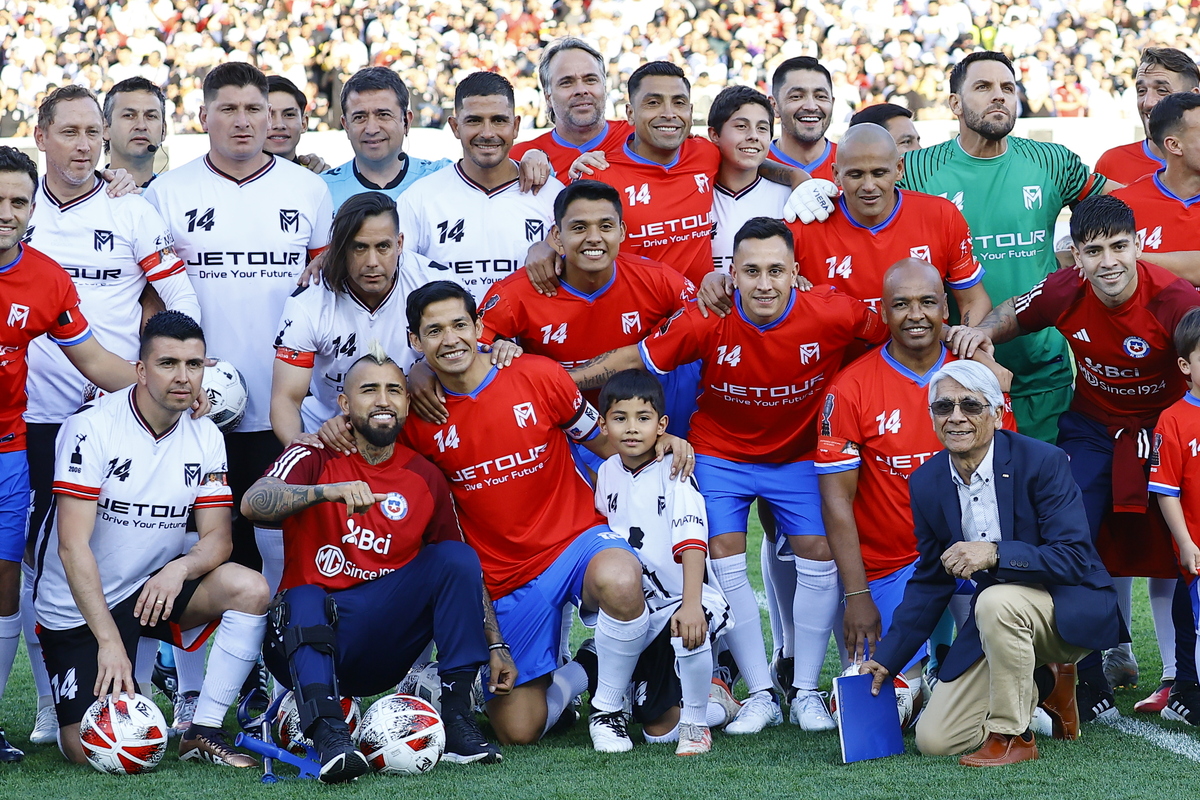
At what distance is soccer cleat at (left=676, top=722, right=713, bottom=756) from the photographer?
486 centimetres

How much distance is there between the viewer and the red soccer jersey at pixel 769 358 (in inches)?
217

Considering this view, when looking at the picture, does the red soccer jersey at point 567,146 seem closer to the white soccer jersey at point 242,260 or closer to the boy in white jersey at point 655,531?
the white soccer jersey at point 242,260

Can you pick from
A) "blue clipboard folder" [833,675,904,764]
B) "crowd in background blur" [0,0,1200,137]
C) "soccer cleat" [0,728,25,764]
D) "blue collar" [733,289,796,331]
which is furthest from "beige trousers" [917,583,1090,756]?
"crowd in background blur" [0,0,1200,137]

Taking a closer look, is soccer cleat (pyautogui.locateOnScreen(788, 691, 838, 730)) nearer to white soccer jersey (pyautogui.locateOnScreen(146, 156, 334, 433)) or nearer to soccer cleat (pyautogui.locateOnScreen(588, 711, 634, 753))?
soccer cleat (pyautogui.locateOnScreen(588, 711, 634, 753))

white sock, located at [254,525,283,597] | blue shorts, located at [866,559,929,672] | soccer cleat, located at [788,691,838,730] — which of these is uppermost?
white sock, located at [254,525,283,597]

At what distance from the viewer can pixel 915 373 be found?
5355 mm

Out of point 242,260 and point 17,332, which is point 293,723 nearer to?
point 17,332

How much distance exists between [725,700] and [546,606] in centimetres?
82

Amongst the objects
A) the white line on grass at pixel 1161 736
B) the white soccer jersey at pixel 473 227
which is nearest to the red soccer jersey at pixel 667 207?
the white soccer jersey at pixel 473 227

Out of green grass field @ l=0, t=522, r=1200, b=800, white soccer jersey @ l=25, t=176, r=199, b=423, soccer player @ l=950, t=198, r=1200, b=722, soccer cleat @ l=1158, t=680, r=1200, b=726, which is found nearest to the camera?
green grass field @ l=0, t=522, r=1200, b=800

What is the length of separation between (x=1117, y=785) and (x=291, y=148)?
494cm

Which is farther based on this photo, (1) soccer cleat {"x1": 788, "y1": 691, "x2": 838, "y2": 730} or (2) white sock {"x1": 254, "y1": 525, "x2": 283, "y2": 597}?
(2) white sock {"x1": 254, "y1": 525, "x2": 283, "y2": 597}

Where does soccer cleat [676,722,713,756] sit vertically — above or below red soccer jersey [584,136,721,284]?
below

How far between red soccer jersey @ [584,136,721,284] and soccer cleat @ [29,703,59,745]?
10.1ft
